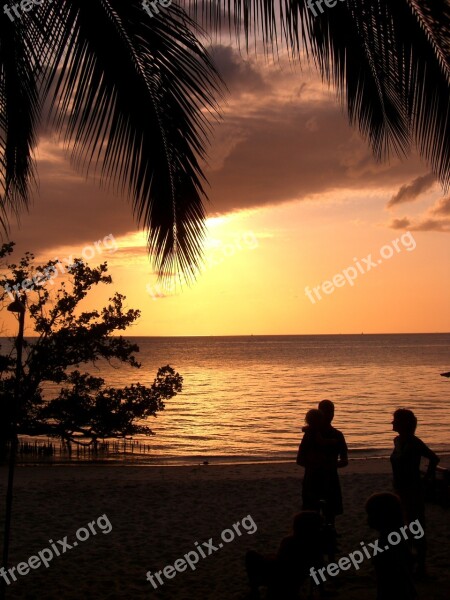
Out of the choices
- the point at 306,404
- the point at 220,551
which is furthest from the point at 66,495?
the point at 306,404

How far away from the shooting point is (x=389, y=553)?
391 cm

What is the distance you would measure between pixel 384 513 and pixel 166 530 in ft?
20.0

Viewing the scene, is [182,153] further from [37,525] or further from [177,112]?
[37,525]

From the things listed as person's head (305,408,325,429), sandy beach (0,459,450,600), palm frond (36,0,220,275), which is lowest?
sandy beach (0,459,450,600)

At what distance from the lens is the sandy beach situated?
6562 millimetres

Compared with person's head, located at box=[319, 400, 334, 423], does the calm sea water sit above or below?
above

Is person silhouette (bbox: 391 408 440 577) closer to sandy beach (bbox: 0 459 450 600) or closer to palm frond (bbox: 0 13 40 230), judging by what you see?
sandy beach (bbox: 0 459 450 600)

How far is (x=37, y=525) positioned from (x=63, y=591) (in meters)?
3.32

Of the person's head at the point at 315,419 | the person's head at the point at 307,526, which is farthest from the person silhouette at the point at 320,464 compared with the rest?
the person's head at the point at 307,526

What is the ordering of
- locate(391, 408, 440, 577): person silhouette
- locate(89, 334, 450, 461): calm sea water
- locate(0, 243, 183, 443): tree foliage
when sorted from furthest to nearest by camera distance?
locate(89, 334, 450, 461): calm sea water
locate(0, 243, 183, 443): tree foliage
locate(391, 408, 440, 577): person silhouette

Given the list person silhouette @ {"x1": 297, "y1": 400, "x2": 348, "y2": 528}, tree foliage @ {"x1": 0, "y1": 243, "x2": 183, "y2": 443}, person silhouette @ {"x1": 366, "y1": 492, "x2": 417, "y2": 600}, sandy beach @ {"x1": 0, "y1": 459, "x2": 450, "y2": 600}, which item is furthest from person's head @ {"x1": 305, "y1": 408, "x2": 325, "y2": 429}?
tree foliage @ {"x1": 0, "y1": 243, "x2": 183, "y2": 443}

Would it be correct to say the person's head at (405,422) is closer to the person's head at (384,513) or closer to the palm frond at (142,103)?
the person's head at (384,513)

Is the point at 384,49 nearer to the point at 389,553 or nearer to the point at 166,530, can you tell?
the point at 389,553

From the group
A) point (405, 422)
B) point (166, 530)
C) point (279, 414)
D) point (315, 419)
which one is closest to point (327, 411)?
point (315, 419)
